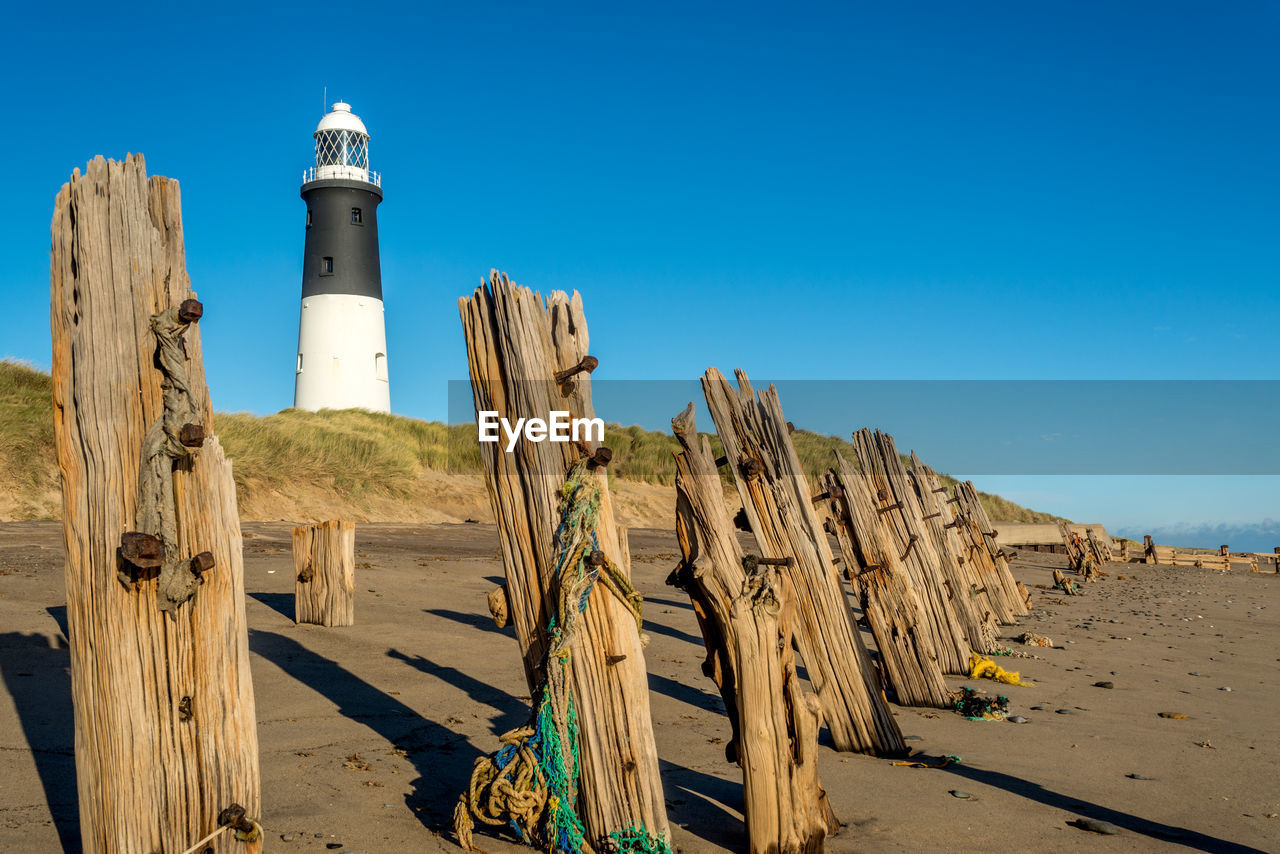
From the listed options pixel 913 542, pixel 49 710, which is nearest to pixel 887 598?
pixel 913 542

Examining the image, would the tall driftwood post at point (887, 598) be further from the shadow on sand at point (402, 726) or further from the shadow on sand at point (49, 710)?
the shadow on sand at point (49, 710)

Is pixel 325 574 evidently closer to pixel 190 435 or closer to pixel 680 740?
pixel 680 740

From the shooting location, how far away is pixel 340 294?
107 feet

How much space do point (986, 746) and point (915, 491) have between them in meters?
4.26

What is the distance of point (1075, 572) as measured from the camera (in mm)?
19938

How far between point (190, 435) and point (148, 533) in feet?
1.17

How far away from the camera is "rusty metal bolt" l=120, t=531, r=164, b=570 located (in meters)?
3.00

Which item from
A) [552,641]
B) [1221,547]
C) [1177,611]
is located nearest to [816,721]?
[552,641]

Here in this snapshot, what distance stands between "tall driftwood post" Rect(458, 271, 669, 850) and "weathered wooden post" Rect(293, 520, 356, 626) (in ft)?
14.7

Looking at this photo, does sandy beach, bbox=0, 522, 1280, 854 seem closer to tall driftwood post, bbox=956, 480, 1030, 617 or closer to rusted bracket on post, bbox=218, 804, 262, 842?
rusted bracket on post, bbox=218, 804, 262, 842

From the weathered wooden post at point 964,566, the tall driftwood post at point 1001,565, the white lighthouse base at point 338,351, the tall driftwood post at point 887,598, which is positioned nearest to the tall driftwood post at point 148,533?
the tall driftwood post at point 887,598

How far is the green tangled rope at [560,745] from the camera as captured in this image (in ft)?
12.2

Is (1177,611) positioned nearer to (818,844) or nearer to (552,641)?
(818,844)

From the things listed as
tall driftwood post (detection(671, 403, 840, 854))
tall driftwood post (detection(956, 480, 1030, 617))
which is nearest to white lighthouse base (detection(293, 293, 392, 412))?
tall driftwood post (detection(956, 480, 1030, 617))
